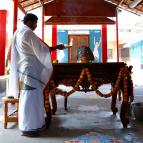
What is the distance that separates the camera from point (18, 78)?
335cm

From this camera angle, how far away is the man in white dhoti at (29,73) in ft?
10.5

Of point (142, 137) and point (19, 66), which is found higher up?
point (19, 66)

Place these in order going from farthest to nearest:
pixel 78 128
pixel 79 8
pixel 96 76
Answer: pixel 79 8
pixel 96 76
pixel 78 128

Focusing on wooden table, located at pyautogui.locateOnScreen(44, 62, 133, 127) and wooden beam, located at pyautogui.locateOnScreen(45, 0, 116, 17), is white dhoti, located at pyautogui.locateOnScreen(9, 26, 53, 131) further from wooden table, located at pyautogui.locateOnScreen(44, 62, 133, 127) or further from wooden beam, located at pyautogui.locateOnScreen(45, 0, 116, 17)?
wooden beam, located at pyautogui.locateOnScreen(45, 0, 116, 17)

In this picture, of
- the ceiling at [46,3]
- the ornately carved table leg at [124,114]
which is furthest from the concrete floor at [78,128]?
the ceiling at [46,3]

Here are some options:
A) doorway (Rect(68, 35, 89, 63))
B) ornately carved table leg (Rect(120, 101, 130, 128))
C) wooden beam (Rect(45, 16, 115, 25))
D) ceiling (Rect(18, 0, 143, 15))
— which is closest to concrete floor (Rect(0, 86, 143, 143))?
ornately carved table leg (Rect(120, 101, 130, 128))

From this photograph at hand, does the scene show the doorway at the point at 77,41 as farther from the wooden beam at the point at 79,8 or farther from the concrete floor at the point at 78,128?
the concrete floor at the point at 78,128

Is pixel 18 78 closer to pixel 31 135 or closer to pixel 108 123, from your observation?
pixel 31 135

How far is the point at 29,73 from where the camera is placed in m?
3.22

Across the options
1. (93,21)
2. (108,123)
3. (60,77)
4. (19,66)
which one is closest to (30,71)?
(19,66)

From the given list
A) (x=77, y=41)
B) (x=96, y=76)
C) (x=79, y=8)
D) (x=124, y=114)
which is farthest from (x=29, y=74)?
(x=77, y=41)

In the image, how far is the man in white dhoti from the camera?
3197 millimetres

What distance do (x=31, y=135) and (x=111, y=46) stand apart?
17.5m

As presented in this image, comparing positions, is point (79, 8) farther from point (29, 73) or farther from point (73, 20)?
point (29, 73)
